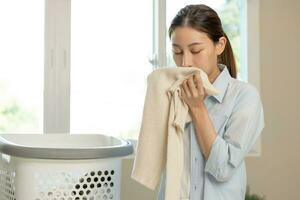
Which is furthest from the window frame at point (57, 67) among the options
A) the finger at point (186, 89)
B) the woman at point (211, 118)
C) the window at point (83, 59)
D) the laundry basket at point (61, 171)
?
the finger at point (186, 89)

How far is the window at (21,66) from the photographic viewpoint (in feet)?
6.46

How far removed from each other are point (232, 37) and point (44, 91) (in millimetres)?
1037

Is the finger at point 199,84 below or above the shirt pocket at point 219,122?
above

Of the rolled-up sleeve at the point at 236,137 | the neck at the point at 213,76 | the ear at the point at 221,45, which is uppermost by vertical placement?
the ear at the point at 221,45

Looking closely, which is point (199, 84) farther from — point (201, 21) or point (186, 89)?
point (201, 21)

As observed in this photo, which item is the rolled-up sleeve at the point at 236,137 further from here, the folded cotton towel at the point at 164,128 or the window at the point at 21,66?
the window at the point at 21,66

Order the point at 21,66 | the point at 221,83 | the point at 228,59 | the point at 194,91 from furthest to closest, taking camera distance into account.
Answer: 1. the point at 21,66
2. the point at 228,59
3. the point at 221,83
4. the point at 194,91

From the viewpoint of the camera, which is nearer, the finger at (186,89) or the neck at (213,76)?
the finger at (186,89)

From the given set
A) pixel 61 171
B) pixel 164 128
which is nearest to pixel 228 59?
pixel 164 128

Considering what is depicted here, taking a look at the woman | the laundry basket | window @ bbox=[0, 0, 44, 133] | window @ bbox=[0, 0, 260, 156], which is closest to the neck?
the woman

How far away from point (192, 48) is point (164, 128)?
8.5 inches

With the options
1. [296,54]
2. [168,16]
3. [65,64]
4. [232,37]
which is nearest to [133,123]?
[65,64]

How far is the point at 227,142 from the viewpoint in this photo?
40.3 inches

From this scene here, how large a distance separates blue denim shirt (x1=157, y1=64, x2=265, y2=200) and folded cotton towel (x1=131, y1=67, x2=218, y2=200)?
6 cm
